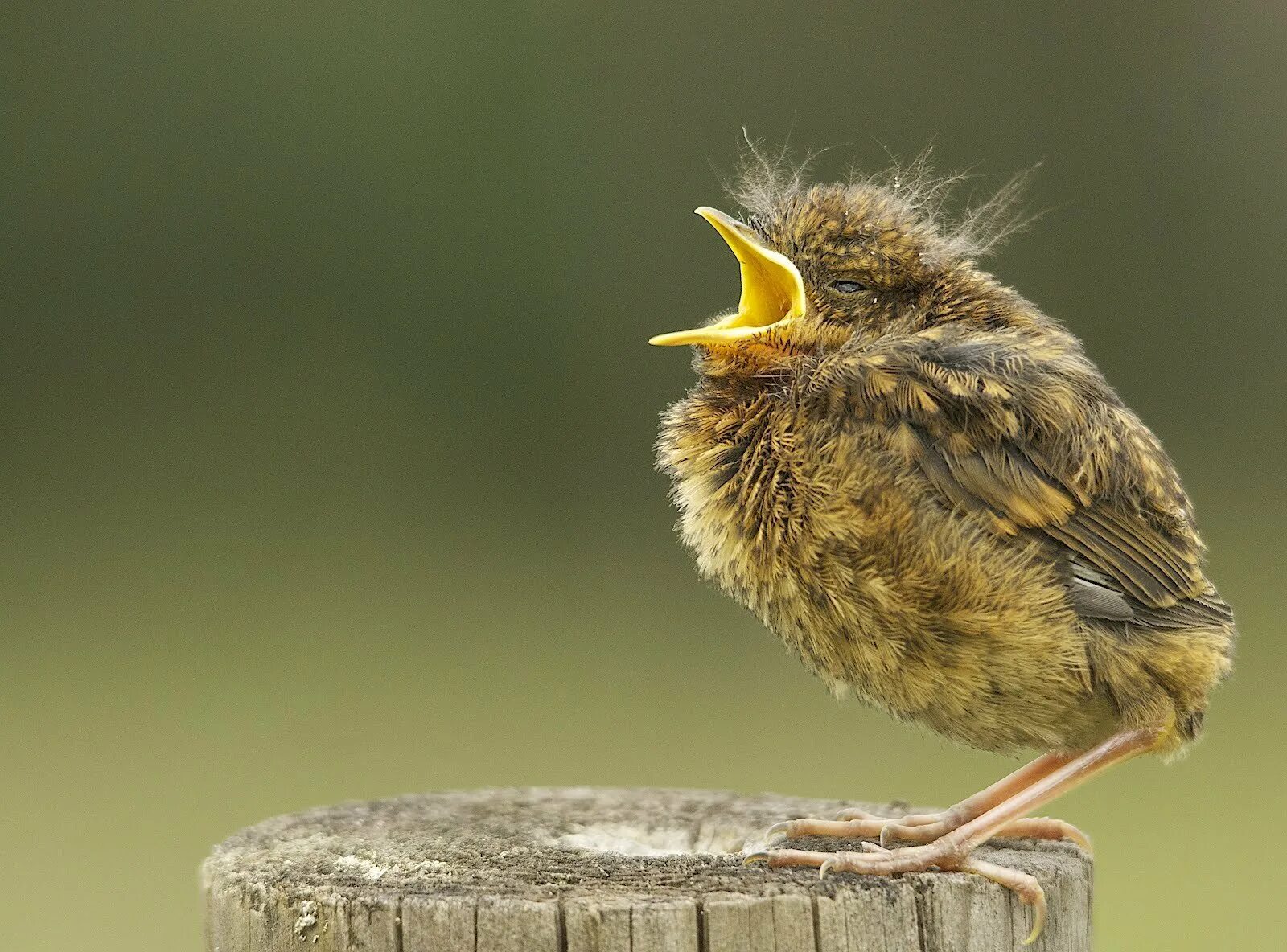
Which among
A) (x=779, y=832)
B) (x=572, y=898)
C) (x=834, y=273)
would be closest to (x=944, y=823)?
(x=779, y=832)

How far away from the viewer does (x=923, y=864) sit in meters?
2.52

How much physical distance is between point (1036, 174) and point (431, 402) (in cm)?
346

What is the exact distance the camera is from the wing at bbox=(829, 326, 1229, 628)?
2.72 meters

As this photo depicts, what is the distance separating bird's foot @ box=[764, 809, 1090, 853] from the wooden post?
0.07 meters

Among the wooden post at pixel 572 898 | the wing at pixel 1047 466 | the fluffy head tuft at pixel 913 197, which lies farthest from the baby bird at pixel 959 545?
the fluffy head tuft at pixel 913 197

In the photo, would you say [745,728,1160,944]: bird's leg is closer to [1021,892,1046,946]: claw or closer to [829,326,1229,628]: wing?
[1021,892,1046,946]: claw

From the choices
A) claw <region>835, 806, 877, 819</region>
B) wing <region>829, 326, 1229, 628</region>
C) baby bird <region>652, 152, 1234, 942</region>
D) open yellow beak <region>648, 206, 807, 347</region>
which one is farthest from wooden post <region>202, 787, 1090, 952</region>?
open yellow beak <region>648, 206, 807, 347</region>

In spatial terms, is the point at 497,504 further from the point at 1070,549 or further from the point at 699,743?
the point at 1070,549

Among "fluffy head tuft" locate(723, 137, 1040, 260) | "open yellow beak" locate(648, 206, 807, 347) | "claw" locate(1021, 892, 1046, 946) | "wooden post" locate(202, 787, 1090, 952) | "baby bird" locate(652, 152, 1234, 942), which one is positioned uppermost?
"fluffy head tuft" locate(723, 137, 1040, 260)

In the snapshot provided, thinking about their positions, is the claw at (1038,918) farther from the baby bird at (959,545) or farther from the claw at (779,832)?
the claw at (779,832)

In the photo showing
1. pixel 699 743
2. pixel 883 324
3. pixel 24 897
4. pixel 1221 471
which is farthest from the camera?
pixel 1221 471

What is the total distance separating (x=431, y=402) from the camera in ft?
28.9

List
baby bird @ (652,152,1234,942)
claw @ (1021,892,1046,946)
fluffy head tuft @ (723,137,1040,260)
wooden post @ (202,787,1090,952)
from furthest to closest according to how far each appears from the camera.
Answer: fluffy head tuft @ (723,137,1040,260)
baby bird @ (652,152,1234,942)
claw @ (1021,892,1046,946)
wooden post @ (202,787,1090,952)

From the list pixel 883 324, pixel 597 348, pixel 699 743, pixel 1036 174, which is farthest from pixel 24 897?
pixel 1036 174
